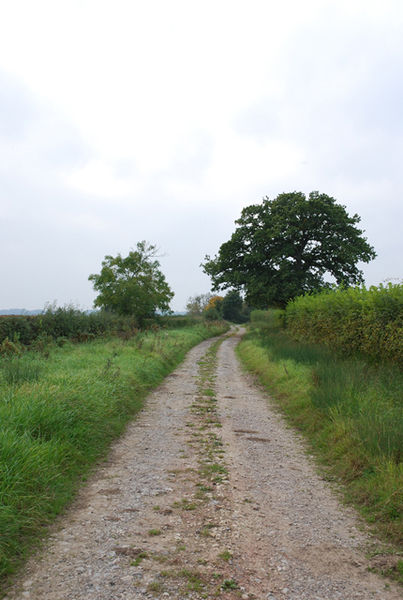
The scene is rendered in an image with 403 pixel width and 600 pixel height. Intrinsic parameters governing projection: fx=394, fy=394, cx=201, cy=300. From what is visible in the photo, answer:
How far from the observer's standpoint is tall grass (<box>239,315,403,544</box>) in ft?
14.3

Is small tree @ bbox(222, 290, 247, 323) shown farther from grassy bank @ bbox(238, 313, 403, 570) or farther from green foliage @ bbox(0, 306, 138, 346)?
grassy bank @ bbox(238, 313, 403, 570)

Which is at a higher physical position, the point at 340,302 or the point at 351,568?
the point at 340,302

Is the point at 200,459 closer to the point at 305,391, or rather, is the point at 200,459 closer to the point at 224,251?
the point at 305,391

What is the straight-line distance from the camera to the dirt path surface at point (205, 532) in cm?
290

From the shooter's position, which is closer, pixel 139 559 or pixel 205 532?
pixel 139 559

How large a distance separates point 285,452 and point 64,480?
3.35 meters

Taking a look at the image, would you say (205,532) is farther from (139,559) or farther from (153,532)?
(139,559)

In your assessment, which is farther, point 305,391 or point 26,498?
point 305,391

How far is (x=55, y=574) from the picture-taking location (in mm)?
3018

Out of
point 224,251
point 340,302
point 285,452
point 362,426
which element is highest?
point 224,251

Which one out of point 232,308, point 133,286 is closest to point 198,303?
point 232,308

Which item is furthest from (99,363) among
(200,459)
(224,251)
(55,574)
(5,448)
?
(224,251)

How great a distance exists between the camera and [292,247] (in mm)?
28734

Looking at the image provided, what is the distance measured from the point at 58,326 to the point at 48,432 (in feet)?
42.5
